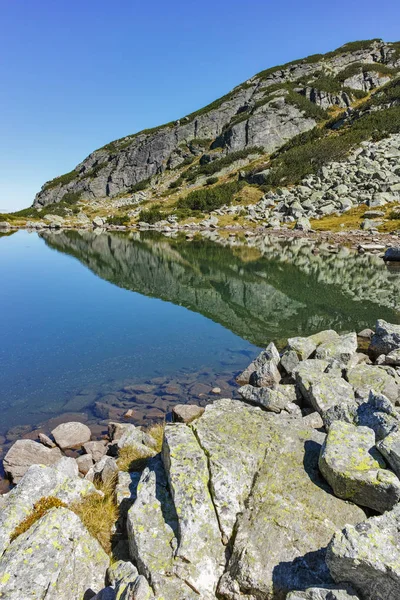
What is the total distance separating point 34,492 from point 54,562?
155 centimetres

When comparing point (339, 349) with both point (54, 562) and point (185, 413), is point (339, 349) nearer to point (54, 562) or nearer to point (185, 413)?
point (185, 413)

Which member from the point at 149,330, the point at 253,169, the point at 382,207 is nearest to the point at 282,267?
the point at 149,330

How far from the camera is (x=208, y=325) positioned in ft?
76.2

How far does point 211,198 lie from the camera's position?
309 feet

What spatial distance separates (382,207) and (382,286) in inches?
1697

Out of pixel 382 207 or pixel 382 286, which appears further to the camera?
pixel 382 207

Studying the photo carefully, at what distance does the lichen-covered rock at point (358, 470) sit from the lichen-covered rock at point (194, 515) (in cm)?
208

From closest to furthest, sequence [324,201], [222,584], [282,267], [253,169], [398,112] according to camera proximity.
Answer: [222,584], [282,267], [324,201], [398,112], [253,169]

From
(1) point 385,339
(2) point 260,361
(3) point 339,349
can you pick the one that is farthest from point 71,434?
(1) point 385,339

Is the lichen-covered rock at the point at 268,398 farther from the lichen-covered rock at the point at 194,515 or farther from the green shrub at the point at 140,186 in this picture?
the green shrub at the point at 140,186

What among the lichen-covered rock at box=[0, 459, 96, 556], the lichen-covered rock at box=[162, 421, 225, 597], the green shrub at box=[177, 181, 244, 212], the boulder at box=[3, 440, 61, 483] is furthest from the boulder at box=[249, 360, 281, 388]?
the green shrub at box=[177, 181, 244, 212]

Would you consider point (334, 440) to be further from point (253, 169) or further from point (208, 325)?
point (253, 169)

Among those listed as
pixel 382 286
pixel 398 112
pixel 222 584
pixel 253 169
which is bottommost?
pixel 382 286

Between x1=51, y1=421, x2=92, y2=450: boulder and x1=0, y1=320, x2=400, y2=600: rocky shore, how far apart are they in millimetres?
3149
